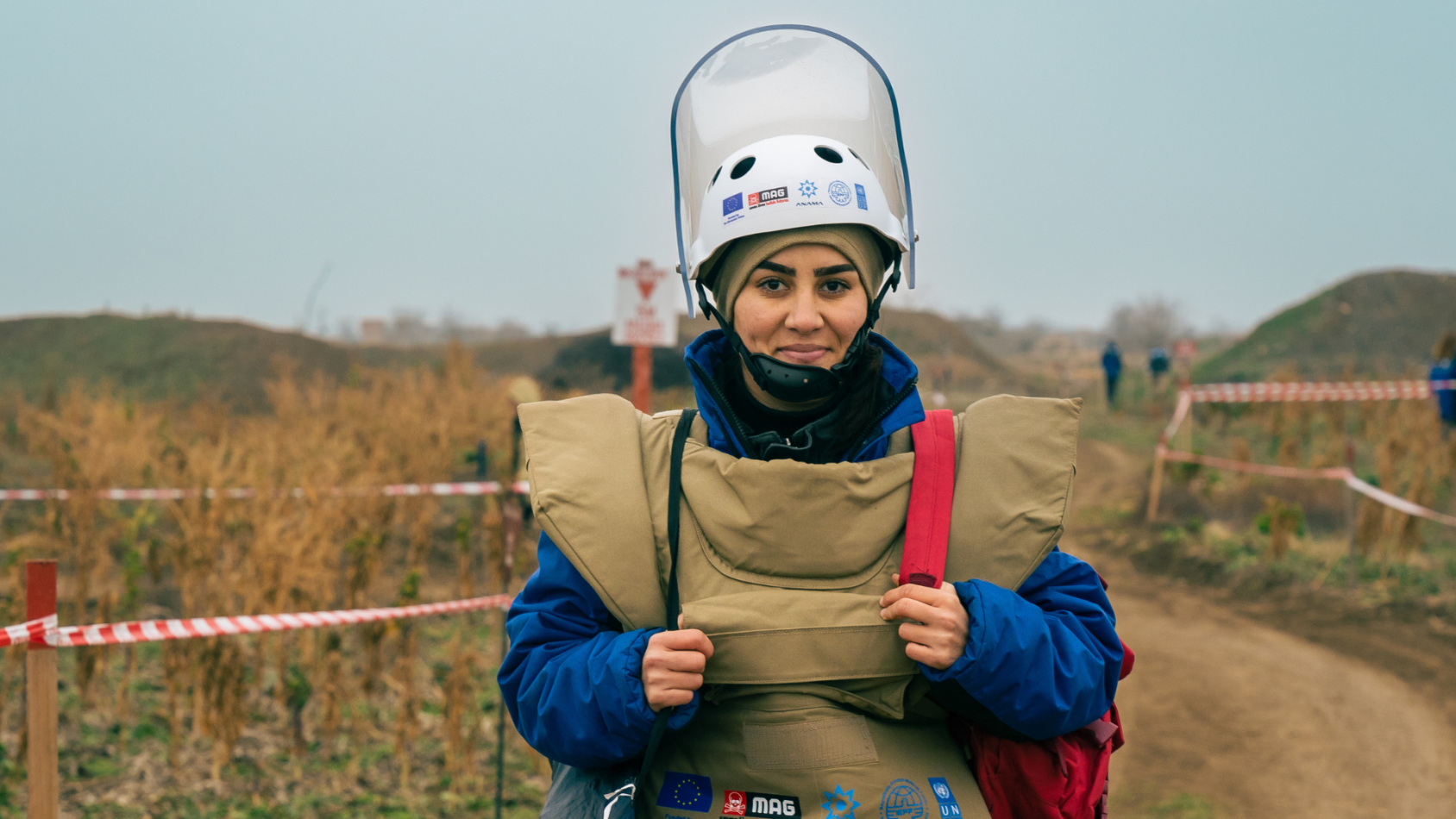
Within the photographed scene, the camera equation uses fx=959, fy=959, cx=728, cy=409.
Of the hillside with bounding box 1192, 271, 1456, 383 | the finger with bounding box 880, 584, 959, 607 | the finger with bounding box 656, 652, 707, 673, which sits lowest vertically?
the finger with bounding box 656, 652, 707, 673

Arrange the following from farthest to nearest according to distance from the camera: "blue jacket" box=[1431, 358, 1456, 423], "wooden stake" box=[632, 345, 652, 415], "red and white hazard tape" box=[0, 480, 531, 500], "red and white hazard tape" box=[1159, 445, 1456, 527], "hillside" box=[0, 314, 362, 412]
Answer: "hillside" box=[0, 314, 362, 412] → "blue jacket" box=[1431, 358, 1456, 423] → "wooden stake" box=[632, 345, 652, 415] → "red and white hazard tape" box=[1159, 445, 1456, 527] → "red and white hazard tape" box=[0, 480, 531, 500]

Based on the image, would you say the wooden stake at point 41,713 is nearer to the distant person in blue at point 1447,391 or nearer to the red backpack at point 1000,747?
the red backpack at point 1000,747

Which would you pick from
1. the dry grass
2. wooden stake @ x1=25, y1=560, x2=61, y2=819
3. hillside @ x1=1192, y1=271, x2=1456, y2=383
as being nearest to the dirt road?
the dry grass

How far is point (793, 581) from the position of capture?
1.45 metres

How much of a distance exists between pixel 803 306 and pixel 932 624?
543 millimetres

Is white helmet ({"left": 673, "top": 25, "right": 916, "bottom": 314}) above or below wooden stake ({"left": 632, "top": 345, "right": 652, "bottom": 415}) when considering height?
above

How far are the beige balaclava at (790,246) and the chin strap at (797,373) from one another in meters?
0.06

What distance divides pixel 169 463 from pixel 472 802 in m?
4.69

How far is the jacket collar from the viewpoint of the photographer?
5.17 ft

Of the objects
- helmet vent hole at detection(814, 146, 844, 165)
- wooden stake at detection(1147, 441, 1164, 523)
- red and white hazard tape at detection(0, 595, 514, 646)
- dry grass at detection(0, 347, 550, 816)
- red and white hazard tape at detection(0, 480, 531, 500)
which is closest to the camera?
helmet vent hole at detection(814, 146, 844, 165)

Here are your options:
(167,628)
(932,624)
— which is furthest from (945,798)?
(167,628)

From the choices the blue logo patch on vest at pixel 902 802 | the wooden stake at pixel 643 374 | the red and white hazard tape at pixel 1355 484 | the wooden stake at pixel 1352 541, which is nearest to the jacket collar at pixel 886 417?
the blue logo patch on vest at pixel 902 802

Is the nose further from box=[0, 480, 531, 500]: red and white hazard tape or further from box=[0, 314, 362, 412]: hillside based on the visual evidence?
box=[0, 314, 362, 412]: hillside

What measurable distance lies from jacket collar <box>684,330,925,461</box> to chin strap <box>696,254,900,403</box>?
67mm
